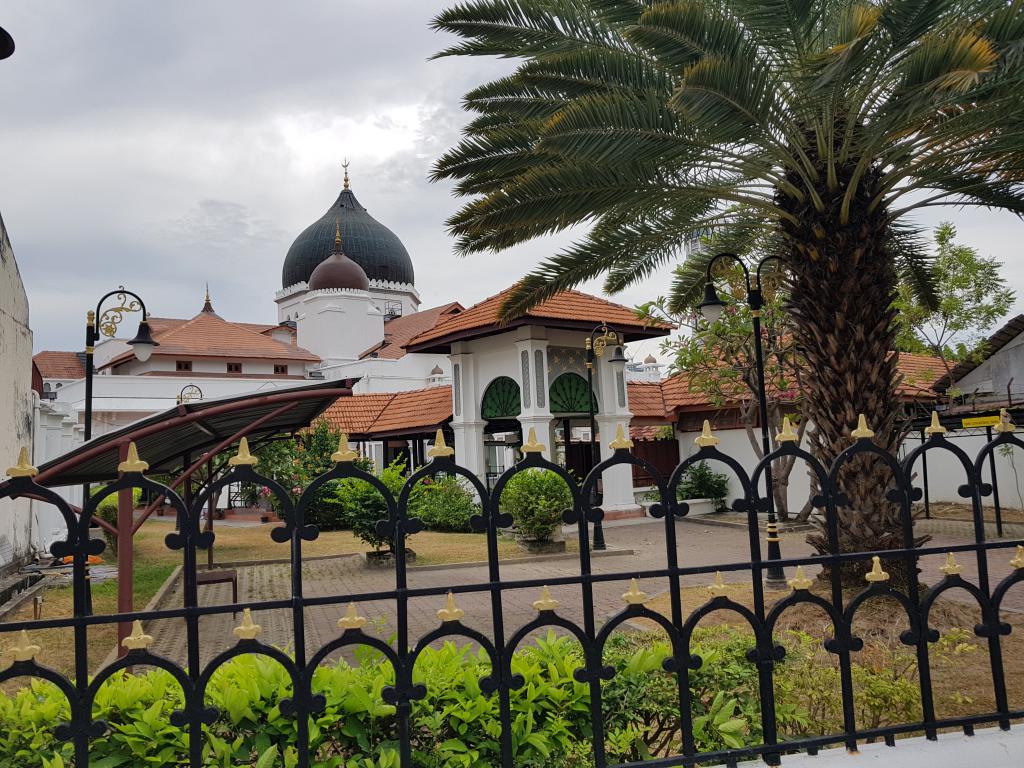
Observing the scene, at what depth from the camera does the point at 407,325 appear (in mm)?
50344

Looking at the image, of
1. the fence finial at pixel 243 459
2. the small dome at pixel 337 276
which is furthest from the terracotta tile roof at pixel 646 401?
the small dome at pixel 337 276

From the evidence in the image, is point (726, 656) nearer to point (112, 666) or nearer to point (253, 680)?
point (253, 680)

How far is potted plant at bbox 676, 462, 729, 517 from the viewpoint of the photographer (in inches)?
852

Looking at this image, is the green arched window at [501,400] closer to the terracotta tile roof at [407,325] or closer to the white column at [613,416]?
the white column at [613,416]

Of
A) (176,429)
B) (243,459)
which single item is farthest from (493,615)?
(176,429)

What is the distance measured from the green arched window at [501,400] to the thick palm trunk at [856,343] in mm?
12679

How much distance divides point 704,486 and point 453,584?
1268cm

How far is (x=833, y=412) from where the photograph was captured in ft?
24.2

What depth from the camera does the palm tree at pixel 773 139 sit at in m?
5.78

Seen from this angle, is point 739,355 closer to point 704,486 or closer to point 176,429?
point 704,486

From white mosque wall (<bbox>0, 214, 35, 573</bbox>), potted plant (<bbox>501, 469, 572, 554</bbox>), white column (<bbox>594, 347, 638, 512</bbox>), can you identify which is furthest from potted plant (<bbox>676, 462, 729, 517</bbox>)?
white mosque wall (<bbox>0, 214, 35, 573</bbox>)

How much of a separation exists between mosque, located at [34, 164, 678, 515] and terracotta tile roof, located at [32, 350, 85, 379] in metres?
0.09

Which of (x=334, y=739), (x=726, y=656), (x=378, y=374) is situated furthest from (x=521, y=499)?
(x=378, y=374)

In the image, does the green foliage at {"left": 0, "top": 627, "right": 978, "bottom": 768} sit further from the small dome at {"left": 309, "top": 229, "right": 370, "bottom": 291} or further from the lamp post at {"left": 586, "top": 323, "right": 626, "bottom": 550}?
the small dome at {"left": 309, "top": 229, "right": 370, "bottom": 291}
